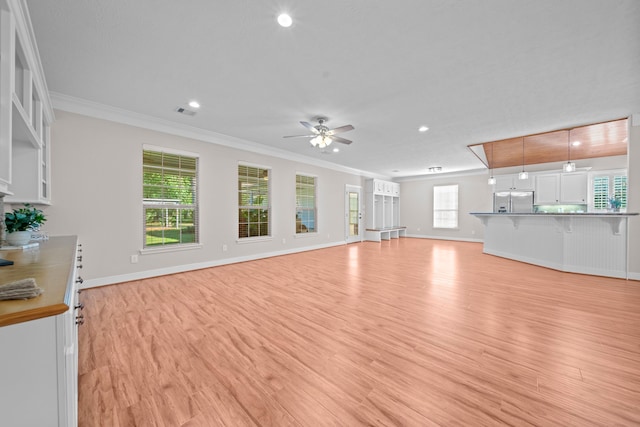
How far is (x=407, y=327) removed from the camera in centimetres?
242

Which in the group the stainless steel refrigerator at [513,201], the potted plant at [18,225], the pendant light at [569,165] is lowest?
the potted plant at [18,225]

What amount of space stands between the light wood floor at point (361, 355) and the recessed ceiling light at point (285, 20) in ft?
8.83

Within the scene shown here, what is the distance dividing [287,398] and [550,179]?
9.20m

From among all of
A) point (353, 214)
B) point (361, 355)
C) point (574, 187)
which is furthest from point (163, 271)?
point (574, 187)

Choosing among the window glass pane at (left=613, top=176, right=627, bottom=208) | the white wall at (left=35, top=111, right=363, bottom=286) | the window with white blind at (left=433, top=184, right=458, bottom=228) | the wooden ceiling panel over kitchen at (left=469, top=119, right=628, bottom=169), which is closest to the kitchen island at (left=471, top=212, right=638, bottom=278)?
Result: the wooden ceiling panel over kitchen at (left=469, top=119, right=628, bottom=169)

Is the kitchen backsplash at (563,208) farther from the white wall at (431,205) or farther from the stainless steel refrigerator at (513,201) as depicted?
the white wall at (431,205)

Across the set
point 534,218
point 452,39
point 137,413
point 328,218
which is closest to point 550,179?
point 534,218

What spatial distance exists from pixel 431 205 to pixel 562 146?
4.62 m

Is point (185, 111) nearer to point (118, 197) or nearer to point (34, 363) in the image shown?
point (118, 197)

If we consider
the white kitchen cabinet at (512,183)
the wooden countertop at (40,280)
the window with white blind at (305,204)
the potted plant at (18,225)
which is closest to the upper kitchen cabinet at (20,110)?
the potted plant at (18,225)

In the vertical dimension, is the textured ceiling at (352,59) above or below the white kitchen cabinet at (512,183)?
above

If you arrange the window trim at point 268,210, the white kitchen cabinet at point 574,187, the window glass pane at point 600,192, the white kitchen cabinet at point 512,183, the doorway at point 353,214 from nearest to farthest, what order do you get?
the window trim at point 268,210 < the window glass pane at point 600,192 < the white kitchen cabinet at point 574,187 < the white kitchen cabinet at point 512,183 < the doorway at point 353,214

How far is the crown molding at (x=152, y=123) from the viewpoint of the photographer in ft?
11.3

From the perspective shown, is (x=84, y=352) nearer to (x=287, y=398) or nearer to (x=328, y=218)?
(x=287, y=398)
